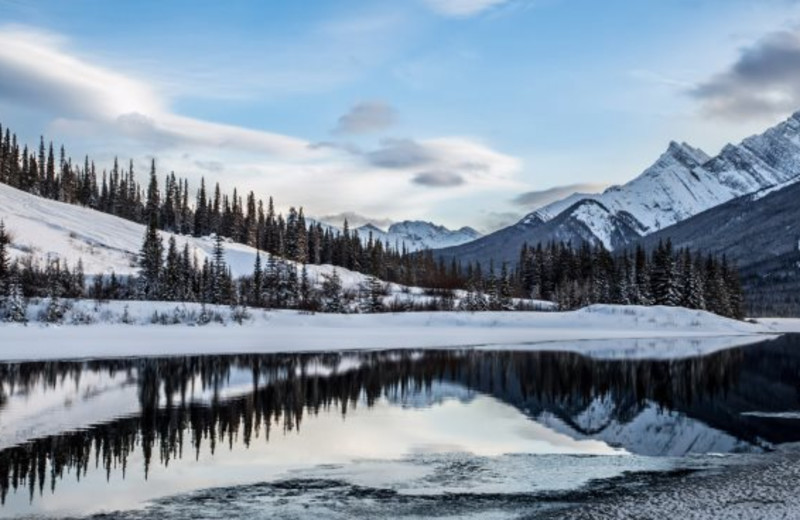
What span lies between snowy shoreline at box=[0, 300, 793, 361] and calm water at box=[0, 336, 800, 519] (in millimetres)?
12307

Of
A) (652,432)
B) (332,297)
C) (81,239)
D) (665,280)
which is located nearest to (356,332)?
(332,297)

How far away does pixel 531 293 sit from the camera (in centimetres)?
16362

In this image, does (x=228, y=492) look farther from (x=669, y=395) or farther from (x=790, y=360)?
(x=790, y=360)

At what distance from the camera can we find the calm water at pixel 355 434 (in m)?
16.8

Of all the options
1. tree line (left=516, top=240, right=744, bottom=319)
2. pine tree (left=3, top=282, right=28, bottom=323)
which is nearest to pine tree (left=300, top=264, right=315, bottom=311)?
tree line (left=516, top=240, right=744, bottom=319)

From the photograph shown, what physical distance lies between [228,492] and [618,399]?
74.9 ft

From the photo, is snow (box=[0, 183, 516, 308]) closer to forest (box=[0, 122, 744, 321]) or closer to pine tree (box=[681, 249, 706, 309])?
forest (box=[0, 122, 744, 321])

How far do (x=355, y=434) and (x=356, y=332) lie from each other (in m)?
55.0

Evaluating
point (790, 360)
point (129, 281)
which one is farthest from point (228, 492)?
point (129, 281)

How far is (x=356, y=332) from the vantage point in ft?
264

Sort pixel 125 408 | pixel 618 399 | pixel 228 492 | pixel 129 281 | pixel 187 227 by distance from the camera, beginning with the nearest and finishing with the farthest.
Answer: pixel 228 492 < pixel 125 408 < pixel 618 399 < pixel 129 281 < pixel 187 227

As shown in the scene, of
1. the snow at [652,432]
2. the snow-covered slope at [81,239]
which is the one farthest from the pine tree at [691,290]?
the snow at [652,432]

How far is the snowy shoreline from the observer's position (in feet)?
196

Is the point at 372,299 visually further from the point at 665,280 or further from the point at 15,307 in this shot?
the point at 15,307
